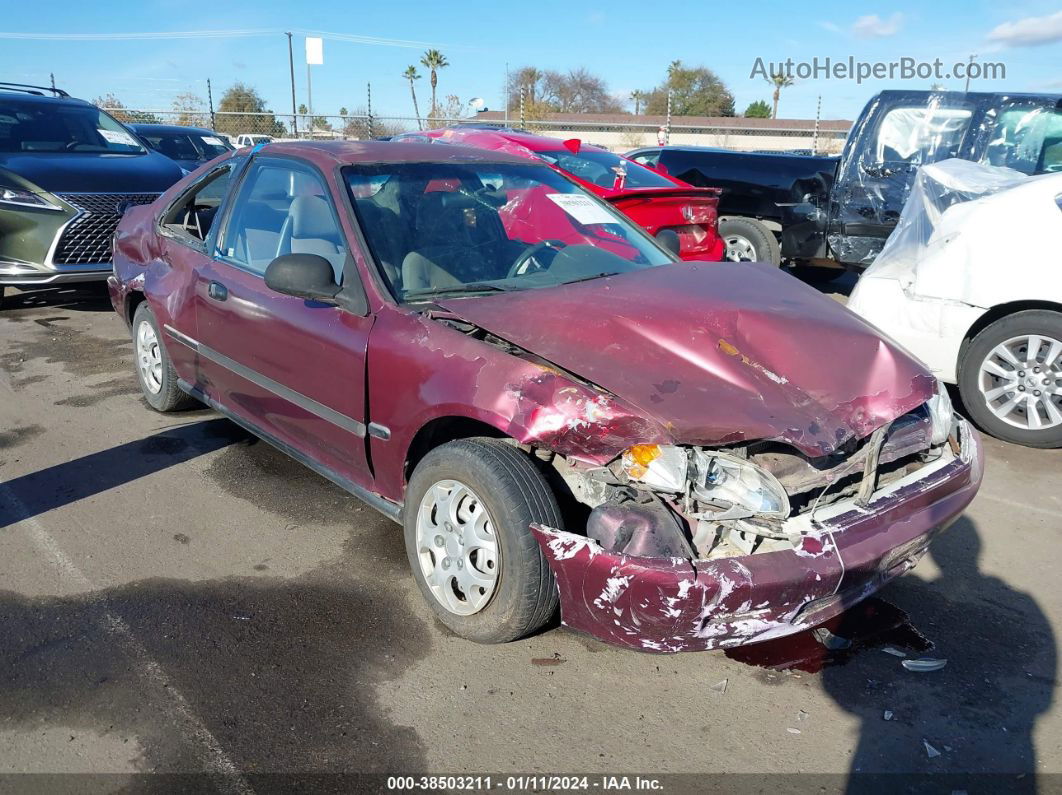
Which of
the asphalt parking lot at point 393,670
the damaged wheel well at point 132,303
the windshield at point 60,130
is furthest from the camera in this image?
the windshield at point 60,130

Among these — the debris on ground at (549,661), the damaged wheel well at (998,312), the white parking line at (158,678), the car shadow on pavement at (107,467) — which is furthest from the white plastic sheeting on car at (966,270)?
the white parking line at (158,678)

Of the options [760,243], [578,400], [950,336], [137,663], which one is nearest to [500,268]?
[578,400]

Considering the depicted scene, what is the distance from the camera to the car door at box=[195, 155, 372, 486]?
11.1 ft

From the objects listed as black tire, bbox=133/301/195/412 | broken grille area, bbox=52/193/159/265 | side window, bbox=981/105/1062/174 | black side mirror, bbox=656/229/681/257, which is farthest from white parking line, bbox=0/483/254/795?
side window, bbox=981/105/1062/174

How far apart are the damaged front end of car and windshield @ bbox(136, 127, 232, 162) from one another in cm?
1319

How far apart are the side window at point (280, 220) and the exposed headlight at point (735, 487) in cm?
169

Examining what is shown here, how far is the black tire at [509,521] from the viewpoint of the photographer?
8.65ft

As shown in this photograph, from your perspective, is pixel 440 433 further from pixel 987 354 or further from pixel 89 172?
pixel 89 172

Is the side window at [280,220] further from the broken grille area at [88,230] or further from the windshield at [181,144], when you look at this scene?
the windshield at [181,144]

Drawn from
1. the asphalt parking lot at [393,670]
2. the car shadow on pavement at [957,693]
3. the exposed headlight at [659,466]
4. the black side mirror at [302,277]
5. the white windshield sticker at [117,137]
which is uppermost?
the white windshield sticker at [117,137]

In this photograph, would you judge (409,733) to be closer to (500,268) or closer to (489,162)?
(500,268)

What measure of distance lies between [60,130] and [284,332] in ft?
21.6

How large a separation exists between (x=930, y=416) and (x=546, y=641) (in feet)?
5.33

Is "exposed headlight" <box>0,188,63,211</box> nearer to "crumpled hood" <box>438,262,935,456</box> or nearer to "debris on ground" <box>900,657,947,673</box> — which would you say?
"crumpled hood" <box>438,262,935,456</box>
